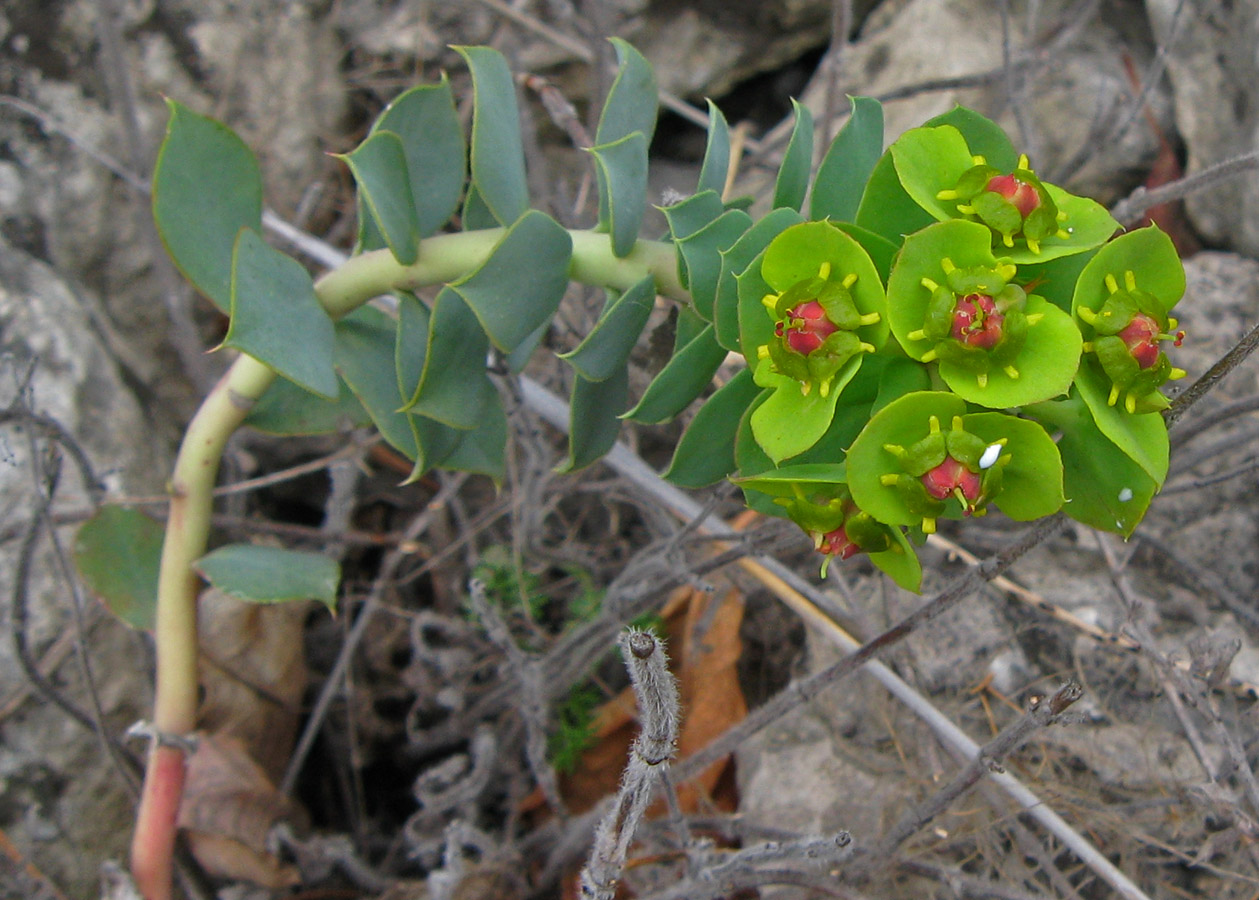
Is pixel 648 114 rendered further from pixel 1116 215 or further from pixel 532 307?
pixel 1116 215

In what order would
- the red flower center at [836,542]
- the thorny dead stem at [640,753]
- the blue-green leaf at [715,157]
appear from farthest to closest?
A: the blue-green leaf at [715,157]
the red flower center at [836,542]
the thorny dead stem at [640,753]

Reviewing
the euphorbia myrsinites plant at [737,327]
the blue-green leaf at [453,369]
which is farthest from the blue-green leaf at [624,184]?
the blue-green leaf at [453,369]

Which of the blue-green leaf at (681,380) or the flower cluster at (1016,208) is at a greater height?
the flower cluster at (1016,208)

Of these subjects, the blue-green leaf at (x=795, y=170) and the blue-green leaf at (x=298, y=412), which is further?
the blue-green leaf at (x=298, y=412)

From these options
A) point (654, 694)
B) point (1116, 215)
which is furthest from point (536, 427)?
point (1116, 215)

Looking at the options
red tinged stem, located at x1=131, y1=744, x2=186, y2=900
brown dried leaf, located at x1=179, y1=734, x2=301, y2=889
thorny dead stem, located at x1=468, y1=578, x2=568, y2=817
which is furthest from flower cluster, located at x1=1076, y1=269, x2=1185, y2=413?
brown dried leaf, located at x1=179, y1=734, x2=301, y2=889

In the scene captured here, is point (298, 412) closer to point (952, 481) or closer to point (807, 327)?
point (807, 327)

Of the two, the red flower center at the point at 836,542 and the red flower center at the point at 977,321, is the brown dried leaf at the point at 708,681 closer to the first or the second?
the red flower center at the point at 836,542
